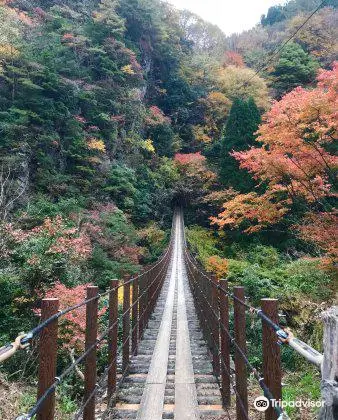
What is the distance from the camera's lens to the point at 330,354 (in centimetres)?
109

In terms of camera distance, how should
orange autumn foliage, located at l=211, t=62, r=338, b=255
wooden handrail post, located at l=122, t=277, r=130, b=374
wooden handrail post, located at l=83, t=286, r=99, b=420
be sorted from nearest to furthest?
wooden handrail post, located at l=83, t=286, r=99, b=420 → wooden handrail post, located at l=122, t=277, r=130, b=374 → orange autumn foliage, located at l=211, t=62, r=338, b=255

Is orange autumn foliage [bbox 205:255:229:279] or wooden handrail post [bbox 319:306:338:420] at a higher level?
wooden handrail post [bbox 319:306:338:420]

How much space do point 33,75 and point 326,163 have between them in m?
14.1

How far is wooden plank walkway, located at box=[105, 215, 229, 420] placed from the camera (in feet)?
10.1

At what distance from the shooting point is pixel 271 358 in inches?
65.9

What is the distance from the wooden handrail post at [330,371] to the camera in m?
1.05

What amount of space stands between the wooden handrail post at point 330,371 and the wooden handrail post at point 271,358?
554 mm

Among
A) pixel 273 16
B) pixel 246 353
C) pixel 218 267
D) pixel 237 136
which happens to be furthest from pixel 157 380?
pixel 273 16

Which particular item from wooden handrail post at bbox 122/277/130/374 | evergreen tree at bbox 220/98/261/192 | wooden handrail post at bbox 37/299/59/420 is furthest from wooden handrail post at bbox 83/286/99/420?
evergreen tree at bbox 220/98/261/192

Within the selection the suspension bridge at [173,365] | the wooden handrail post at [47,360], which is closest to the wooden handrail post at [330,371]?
the suspension bridge at [173,365]

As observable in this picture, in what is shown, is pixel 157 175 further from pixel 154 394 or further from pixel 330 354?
pixel 330 354

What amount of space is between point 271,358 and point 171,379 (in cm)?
266

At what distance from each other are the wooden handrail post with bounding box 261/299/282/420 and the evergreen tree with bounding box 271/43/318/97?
29.2m

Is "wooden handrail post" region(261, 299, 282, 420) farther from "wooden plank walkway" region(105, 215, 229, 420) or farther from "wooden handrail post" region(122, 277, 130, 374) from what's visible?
"wooden handrail post" region(122, 277, 130, 374)
